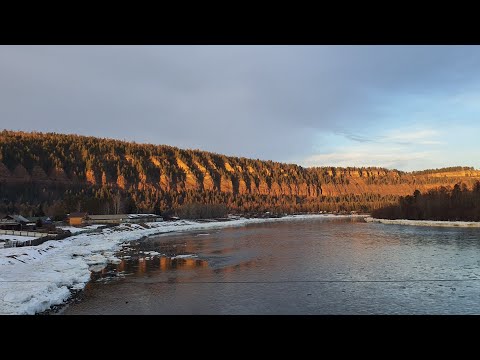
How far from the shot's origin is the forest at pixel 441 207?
70.9 metres

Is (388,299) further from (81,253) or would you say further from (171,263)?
(81,253)

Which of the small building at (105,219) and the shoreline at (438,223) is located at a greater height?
the small building at (105,219)

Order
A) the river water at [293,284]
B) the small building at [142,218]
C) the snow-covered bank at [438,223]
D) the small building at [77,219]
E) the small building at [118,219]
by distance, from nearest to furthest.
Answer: the river water at [293,284], the snow-covered bank at [438,223], the small building at [77,219], the small building at [118,219], the small building at [142,218]

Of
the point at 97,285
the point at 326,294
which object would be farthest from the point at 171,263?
the point at 326,294

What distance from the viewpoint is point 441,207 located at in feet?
248

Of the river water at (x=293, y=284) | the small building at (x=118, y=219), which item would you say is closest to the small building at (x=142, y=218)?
the small building at (x=118, y=219)

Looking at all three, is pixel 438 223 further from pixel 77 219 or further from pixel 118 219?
pixel 77 219

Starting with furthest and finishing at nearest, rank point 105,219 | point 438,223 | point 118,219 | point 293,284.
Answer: point 105,219, point 118,219, point 438,223, point 293,284

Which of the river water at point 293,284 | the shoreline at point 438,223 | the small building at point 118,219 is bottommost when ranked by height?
the shoreline at point 438,223

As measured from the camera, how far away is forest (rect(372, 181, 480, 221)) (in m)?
70.9

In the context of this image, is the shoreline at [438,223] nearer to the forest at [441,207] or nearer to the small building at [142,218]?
the forest at [441,207]

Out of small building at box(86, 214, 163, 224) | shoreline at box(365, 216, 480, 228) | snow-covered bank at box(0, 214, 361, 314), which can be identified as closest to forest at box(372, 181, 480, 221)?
shoreline at box(365, 216, 480, 228)

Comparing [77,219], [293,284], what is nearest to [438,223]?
[293,284]
